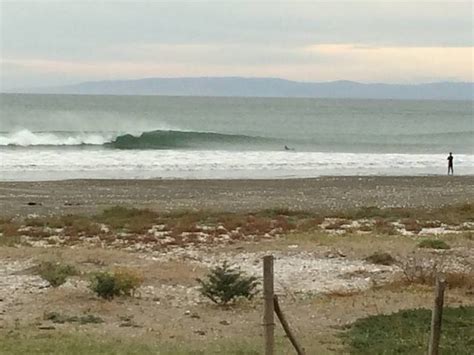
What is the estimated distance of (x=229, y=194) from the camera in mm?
29594

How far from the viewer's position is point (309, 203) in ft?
87.0

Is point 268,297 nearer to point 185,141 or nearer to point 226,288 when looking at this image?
point 226,288

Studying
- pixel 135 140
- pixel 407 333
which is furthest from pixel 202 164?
pixel 407 333

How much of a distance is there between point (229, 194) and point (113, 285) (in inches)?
729

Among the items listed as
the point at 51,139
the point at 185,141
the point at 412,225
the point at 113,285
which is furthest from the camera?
the point at 185,141

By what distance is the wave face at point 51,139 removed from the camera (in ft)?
191

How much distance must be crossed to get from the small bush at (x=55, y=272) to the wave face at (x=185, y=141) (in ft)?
150

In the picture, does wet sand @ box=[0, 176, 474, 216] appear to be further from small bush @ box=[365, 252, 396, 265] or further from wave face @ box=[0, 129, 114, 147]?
wave face @ box=[0, 129, 114, 147]

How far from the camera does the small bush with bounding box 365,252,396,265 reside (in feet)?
47.6

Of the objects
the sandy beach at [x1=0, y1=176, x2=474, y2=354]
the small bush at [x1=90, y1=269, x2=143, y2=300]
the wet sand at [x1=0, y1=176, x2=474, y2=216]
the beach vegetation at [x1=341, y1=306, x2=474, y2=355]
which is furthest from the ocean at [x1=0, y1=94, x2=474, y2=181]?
the beach vegetation at [x1=341, y1=306, x2=474, y2=355]

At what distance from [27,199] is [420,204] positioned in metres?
11.8

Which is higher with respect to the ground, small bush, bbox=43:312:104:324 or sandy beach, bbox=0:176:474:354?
small bush, bbox=43:312:104:324

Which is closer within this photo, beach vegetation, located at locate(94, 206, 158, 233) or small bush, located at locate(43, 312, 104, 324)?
small bush, located at locate(43, 312, 104, 324)

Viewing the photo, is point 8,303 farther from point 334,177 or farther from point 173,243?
point 334,177
